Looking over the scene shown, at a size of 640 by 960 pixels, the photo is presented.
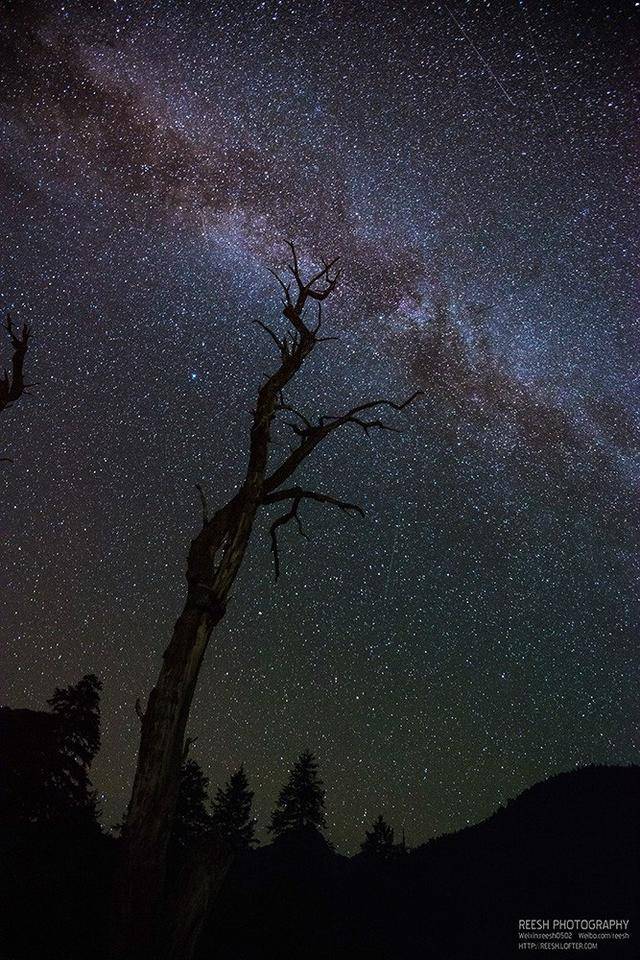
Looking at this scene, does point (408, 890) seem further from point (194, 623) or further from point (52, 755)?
point (194, 623)

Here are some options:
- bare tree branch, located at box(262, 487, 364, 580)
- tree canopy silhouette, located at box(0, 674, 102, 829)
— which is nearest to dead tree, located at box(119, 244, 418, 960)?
bare tree branch, located at box(262, 487, 364, 580)

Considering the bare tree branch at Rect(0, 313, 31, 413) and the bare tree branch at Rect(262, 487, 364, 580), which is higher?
the bare tree branch at Rect(0, 313, 31, 413)

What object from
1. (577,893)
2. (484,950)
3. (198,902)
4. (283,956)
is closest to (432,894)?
(484,950)

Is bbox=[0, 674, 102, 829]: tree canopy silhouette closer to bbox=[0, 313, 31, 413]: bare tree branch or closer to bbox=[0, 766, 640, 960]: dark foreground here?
bbox=[0, 766, 640, 960]: dark foreground

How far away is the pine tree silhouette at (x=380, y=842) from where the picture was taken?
64.5 m

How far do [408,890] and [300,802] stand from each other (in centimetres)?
1775

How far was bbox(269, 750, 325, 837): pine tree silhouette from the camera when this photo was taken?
54.3m

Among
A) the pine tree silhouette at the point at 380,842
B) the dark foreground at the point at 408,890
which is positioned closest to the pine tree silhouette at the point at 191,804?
the dark foreground at the point at 408,890

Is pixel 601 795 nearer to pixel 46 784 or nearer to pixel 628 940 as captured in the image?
pixel 628 940

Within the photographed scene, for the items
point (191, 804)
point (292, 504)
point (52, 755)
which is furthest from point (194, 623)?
point (191, 804)

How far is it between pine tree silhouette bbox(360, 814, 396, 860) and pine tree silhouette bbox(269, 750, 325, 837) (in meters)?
13.0

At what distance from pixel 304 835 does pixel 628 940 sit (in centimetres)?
2622

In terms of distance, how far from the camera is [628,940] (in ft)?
175

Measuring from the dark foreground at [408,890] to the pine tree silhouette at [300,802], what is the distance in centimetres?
134
